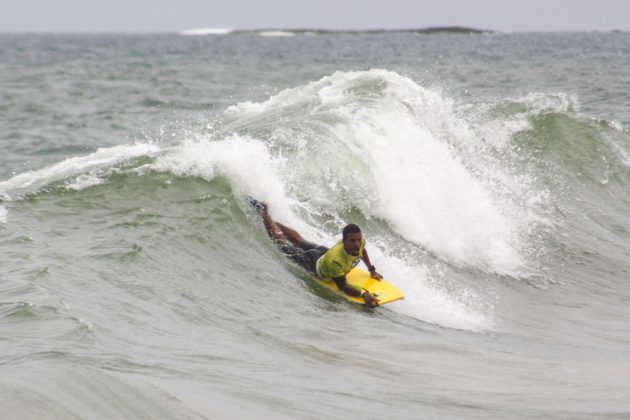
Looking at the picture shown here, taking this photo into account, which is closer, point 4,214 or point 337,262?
point 337,262

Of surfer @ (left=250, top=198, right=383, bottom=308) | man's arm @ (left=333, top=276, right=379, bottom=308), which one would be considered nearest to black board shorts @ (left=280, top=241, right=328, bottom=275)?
surfer @ (left=250, top=198, right=383, bottom=308)

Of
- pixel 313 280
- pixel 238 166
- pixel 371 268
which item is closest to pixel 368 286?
pixel 371 268

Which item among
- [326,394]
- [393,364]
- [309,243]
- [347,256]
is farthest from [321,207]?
[326,394]

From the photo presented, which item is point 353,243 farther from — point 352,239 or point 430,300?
point 430,300

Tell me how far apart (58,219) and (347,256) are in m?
3.51

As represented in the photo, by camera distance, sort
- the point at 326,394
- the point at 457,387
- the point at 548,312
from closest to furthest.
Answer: the point at 326,394 → the point at 457,387 → the point at 548,312

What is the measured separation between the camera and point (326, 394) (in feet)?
21.2

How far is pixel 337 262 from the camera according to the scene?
9.94 metres

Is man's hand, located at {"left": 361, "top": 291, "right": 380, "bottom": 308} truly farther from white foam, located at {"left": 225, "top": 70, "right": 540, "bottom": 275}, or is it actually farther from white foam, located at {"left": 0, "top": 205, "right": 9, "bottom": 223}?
white foam, located at {"left": 0, "top": 205, "right": 9, "bottom": 223}

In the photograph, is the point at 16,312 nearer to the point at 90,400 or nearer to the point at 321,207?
the point at 90,400

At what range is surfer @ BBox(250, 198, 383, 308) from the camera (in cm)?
986

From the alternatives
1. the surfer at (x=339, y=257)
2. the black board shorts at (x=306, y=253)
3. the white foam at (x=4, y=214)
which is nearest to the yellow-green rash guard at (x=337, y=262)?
the surfer at (x=339, y=257)

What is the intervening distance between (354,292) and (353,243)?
51 centimetres

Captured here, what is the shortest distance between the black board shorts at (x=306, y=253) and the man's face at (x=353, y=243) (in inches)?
20.9
